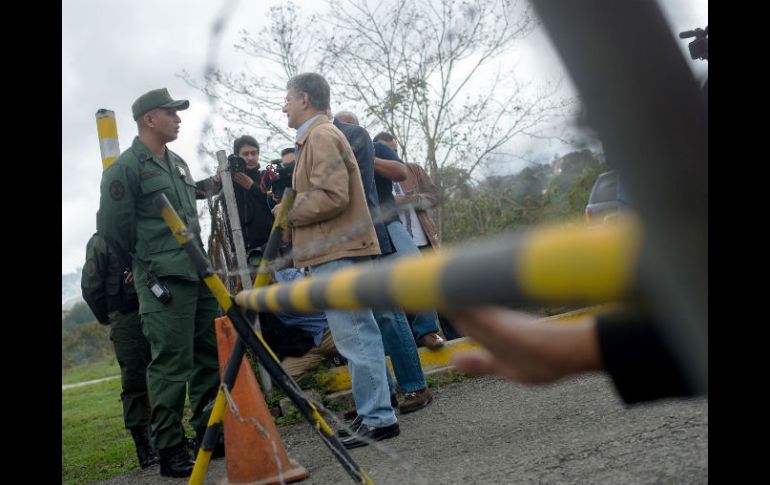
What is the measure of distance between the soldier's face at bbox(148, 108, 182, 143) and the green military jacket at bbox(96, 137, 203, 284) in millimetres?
136

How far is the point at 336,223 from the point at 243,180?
6.17 ft

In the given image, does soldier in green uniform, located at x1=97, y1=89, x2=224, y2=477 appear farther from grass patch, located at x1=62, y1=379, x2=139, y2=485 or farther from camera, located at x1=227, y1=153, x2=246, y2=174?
grass patch, located at x1=62, y1=379, x2=139, y2=485

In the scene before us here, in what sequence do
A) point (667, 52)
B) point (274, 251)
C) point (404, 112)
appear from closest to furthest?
point (667, 52)
point (404, 112)
point (274, 251)

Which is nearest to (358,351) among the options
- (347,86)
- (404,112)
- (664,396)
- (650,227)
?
(347,86)

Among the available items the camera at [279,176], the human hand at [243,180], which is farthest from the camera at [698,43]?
the human hand at [243,180]

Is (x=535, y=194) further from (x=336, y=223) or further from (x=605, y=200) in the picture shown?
(x=336, y=223)

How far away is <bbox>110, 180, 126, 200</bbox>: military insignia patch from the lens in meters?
3.64

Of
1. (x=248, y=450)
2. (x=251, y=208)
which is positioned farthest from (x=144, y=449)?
(x=251, y=208)

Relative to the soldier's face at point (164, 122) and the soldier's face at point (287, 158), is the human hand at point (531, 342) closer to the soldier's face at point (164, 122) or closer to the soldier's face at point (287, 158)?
the soldier's face at point (287, 158)

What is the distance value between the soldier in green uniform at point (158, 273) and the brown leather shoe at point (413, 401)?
1.06 metres

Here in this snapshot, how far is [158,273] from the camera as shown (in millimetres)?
3625
